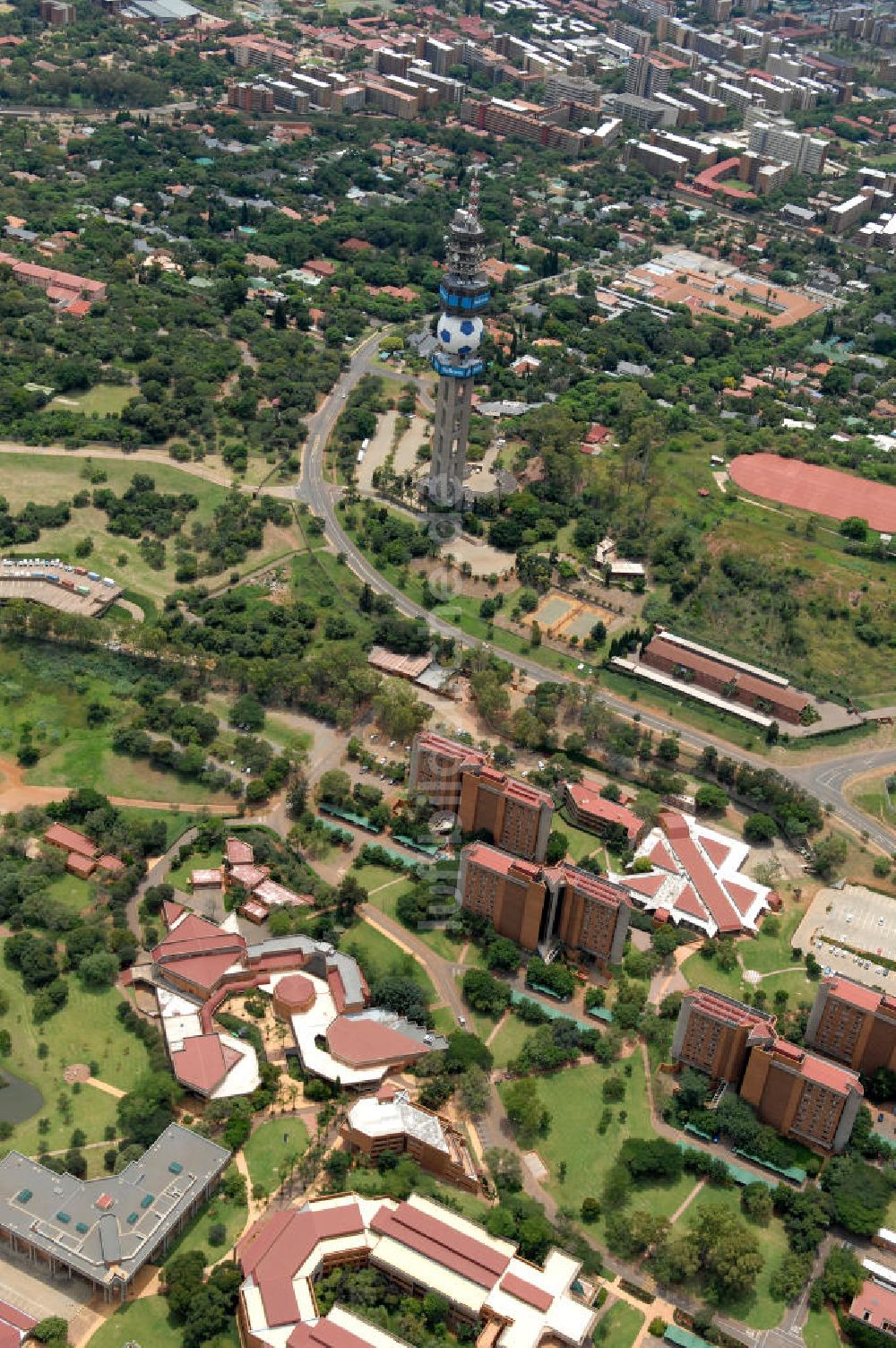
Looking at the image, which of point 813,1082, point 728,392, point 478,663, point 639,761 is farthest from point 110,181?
point 813,1082

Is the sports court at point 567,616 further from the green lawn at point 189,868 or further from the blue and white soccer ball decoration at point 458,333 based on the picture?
the green lawn at point 189,868

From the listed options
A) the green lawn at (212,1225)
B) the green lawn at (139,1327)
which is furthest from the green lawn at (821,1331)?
the green lawn at (139,1327)

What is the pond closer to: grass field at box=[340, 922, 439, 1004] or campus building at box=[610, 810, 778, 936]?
grass field at box=[340, 922, 439, 1004]

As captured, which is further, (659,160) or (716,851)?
(659,160)

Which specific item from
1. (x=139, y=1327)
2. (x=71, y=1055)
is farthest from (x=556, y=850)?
(x=139, y=1327)

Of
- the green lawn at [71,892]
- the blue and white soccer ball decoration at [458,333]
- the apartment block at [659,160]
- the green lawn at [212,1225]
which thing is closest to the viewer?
the green lawn at [212,1225]

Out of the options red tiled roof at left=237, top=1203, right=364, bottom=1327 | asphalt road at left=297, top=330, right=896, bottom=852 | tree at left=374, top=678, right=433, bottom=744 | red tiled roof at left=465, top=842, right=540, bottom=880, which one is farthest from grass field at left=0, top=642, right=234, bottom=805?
red tiled roof at left=237, top=1203, right=364, bottom=1327

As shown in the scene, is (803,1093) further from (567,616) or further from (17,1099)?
(567,616)
